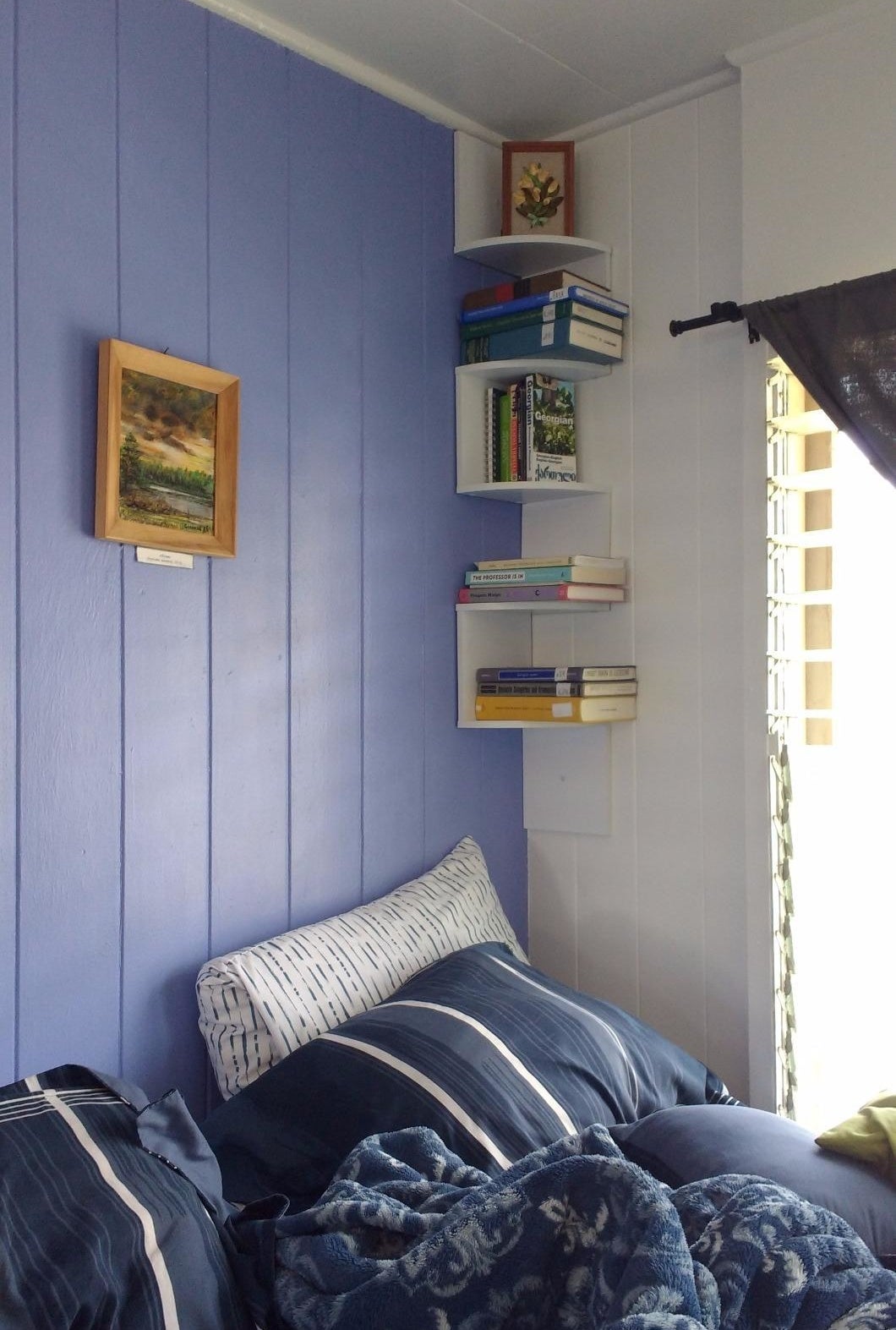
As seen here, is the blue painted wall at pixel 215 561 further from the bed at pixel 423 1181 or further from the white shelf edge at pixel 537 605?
the bed at pixel 423 1181

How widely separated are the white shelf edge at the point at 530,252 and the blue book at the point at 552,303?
0.37 feet

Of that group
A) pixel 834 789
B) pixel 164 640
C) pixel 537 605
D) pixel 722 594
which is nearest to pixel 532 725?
pixel 537 605

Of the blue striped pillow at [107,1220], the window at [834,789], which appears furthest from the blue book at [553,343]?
the blue striped pillow at [107,1220]

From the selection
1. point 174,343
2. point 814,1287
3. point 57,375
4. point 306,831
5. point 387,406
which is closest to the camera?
point 814,1287

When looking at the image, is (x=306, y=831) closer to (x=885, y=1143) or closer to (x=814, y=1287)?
(x=885, y=1143)

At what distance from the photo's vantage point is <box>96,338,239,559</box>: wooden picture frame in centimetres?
180

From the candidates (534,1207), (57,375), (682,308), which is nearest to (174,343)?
(57,375)

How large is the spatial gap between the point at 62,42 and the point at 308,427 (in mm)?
721

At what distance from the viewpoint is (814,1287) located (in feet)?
3.49

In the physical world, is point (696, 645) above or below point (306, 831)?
above

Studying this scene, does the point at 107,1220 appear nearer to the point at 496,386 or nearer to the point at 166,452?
the point at 166,452

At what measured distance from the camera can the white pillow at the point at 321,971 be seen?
72.0 inches

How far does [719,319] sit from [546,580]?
0.60 m

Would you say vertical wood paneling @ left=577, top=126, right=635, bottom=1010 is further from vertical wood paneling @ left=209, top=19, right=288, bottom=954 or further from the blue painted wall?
vertical wood paneling @ left=209, top=19, right=288, bottom=954
